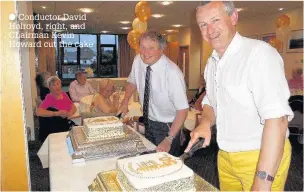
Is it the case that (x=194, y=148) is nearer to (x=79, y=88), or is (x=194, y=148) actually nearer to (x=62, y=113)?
(x=62, y=113)

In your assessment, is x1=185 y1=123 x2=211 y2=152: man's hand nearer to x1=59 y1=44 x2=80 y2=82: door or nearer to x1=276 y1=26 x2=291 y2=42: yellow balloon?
x1=276 y1=26 x2=291 y2=42: yellow balloon

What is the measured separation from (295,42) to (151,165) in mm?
5115

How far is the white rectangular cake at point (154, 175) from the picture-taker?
62cm

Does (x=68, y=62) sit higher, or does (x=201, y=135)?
(x=68, y=62)

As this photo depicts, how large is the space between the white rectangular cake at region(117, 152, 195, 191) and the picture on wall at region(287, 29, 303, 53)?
16.3ft

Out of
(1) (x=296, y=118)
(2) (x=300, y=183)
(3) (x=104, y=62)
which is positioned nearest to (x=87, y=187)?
(2) (x=300, y=183)

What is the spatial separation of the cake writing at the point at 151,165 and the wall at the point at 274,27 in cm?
461

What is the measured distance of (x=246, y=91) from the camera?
0.84 m

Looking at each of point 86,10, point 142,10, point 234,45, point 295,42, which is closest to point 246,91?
point 234,45

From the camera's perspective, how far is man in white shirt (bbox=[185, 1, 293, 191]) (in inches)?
28.4

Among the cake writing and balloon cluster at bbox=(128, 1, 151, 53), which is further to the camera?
balloon cluster at bbox=(128, 1, 151, 53)

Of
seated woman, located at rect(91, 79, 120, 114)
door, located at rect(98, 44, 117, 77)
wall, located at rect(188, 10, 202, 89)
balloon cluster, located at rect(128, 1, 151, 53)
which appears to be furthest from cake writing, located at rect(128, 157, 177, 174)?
door, located at rect(98, 44, 117, 77)

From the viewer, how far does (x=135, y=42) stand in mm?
3002

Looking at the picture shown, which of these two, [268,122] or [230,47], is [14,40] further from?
[268,122]
